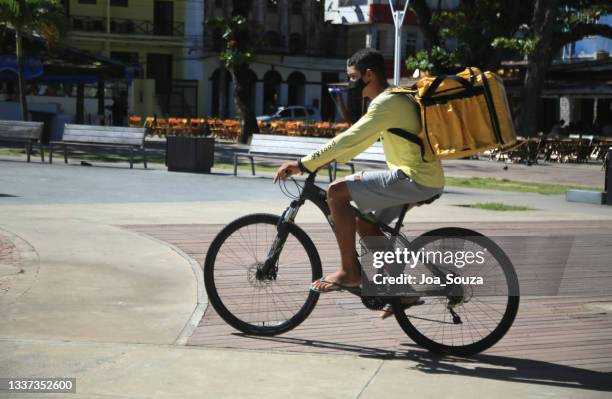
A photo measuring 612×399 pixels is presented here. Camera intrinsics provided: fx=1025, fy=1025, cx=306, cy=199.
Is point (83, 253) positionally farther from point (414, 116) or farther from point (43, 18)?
point (43, 18)

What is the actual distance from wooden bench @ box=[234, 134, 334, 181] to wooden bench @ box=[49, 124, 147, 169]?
8.08 ft

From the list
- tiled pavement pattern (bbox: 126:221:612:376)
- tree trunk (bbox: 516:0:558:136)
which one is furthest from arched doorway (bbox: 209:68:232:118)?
tiled pavement pattern (bbox: 126:221:612:376)

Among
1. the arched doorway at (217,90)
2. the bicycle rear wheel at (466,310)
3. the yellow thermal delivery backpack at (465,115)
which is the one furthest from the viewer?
the arched doorway at (217,90)

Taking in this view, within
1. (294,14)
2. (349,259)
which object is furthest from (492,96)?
(294,14)

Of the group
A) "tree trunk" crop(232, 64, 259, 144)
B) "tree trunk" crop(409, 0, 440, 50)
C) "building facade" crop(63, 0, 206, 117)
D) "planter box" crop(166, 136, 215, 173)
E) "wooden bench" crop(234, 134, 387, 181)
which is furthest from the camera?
"building facade" crop(63, 0, 206, 117)

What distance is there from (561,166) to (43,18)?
1531 centimetres

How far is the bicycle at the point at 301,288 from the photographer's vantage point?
564 cm

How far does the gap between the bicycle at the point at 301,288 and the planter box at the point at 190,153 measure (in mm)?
13765

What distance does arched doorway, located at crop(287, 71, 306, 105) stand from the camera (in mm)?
67062

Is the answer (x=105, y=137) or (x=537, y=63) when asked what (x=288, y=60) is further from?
(x=105, y=137)

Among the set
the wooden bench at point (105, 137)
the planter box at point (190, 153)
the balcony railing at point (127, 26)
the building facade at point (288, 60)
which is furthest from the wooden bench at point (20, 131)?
the building facade at point (288, 60)

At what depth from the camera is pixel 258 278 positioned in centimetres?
602

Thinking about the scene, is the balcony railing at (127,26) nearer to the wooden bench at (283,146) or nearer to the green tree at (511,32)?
the green tree at (511,32)

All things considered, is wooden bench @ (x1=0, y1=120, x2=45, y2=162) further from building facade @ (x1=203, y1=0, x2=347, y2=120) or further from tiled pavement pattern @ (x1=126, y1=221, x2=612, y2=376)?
building facade @ (x1=203, y1=0, x2=347, y2=120)
